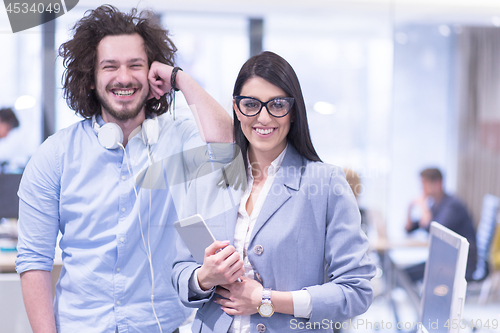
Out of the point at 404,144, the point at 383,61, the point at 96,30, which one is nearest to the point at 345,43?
the point at 383,61

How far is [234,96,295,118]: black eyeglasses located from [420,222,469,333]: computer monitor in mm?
698

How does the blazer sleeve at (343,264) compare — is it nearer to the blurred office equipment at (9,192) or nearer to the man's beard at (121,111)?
the man's beard at (121,111)

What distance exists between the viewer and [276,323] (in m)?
1.24

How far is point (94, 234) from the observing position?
4.89ft

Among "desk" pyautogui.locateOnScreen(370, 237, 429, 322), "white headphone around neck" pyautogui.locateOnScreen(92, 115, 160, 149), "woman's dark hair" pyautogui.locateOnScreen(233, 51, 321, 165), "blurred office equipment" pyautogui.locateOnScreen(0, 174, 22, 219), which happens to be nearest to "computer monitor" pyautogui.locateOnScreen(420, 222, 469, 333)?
"woman's dark hair" pyautogui.locateOnScreen(233, 51, 321, 165)

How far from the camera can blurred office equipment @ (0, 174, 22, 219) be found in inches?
71.2

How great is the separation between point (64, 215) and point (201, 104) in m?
0.65

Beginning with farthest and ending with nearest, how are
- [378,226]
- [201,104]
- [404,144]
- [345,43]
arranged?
[404,144]
[378,226]
[345,43]
[201,104]

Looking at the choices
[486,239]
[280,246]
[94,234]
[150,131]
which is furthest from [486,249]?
[94,234]

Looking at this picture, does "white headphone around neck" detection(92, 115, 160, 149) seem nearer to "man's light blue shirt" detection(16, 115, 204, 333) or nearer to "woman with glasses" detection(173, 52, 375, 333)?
"man's light blue shirt" detection(16, 115, 204, 333)

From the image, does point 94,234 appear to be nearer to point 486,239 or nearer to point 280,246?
point 280,246

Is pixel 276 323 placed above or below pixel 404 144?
below

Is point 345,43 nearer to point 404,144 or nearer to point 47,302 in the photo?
point 47,302

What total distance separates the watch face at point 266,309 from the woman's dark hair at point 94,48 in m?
0.86
